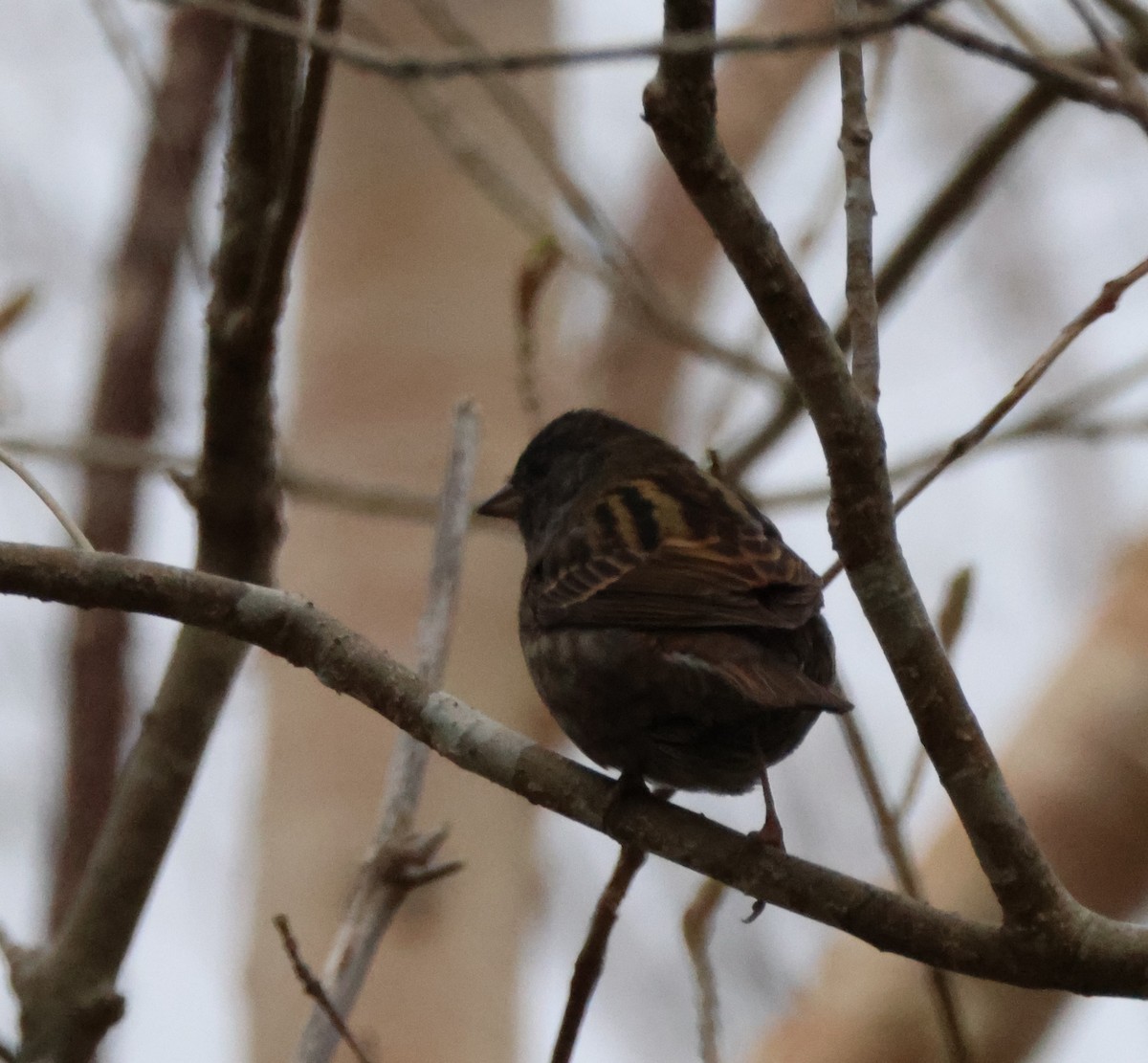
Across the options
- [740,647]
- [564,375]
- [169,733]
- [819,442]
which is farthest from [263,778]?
[819,442]

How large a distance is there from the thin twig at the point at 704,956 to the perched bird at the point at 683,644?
0.57 ft

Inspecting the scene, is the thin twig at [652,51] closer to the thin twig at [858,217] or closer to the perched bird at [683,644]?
the thin twig at [858,217]

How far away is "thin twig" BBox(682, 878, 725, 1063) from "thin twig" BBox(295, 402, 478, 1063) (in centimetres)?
42

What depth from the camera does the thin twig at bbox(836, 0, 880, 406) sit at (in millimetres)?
2074

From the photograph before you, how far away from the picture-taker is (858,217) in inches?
84.6

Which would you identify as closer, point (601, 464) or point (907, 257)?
point (601, 464)

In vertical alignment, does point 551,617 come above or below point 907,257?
below

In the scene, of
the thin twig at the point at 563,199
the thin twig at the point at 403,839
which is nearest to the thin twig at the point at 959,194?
the thin twig at the point at 563,199

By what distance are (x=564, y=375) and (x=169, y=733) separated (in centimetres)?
349

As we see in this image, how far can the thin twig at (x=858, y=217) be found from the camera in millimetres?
2074

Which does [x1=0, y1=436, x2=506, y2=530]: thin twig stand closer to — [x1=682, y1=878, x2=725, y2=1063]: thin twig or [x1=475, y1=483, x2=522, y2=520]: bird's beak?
[x1=475, y1=483, x2=522, y2=520]: bird's beak

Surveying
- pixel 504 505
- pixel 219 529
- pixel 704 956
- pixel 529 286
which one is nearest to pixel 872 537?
pixel 704 956

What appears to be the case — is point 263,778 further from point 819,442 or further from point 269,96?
point 819,442

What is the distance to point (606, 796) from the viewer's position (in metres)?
2.22
